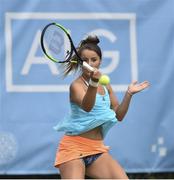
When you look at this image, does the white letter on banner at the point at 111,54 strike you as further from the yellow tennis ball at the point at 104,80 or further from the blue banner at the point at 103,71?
the yellow tennis ball at the point at 104,80

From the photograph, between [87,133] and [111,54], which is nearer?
[87,133]

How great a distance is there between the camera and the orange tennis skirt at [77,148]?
4430 mm

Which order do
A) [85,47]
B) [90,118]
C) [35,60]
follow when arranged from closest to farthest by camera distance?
[90,118] < [85,47] < [35,60]

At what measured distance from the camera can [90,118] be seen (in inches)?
175

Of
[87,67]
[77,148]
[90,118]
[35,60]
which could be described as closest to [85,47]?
[87,67]

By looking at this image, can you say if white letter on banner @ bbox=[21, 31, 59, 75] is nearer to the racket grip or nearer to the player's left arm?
the player's left arm

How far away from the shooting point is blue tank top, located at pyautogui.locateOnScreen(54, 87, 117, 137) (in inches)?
175

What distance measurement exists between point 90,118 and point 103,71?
184 cm

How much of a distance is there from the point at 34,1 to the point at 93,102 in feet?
7.20

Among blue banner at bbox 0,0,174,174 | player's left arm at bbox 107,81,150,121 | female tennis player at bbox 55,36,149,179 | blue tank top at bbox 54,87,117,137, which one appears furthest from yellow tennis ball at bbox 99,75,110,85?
blue banner at bbox 0,0,174,174

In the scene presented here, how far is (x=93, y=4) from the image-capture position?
6.23 meters

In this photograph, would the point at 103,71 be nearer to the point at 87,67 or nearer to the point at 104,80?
the point at 87,67

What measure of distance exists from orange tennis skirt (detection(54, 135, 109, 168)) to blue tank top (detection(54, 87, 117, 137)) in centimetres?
6

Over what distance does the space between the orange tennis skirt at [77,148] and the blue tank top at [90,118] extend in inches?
2.2
